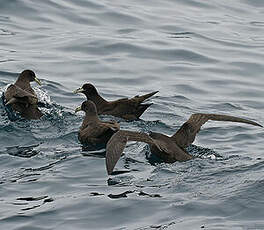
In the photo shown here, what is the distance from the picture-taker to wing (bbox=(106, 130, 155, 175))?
991cm

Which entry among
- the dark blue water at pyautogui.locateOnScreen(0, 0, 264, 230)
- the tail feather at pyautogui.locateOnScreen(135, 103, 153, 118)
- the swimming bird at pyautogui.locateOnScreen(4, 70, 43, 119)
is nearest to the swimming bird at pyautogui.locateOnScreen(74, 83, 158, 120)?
the tail feather at pyautogui.locateOnScreen(135, 103, 153, 118)

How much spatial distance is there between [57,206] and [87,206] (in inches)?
12.0

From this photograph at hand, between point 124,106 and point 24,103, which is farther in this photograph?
point 124,106

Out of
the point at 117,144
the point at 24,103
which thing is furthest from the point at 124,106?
the point at 117,144

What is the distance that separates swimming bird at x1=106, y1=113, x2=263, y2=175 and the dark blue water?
21 centimetres

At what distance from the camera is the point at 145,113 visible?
46.1 feet

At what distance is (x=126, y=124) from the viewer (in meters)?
13.2

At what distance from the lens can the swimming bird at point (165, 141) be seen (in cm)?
1016

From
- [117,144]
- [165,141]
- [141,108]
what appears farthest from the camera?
[141,108]

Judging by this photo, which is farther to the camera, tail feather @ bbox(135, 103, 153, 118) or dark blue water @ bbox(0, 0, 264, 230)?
tail feather @ bbox(135, 103, 153, 118)

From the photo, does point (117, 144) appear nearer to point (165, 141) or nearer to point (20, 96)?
point (165, 141)

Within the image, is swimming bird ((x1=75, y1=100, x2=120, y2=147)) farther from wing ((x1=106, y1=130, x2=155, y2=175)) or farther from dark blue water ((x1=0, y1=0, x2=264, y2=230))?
wing ((x1=106, y1=130, x2=155, y2=175))

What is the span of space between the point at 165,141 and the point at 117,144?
116cm

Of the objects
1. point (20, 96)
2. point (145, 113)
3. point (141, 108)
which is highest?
point (20, 96)
